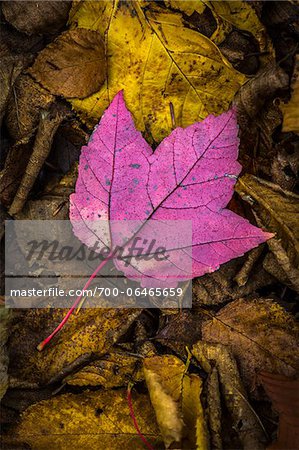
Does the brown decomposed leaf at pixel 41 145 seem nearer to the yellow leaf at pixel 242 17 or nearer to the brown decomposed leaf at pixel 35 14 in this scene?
Answer: the brown decomposed leaf at pixel 35 14

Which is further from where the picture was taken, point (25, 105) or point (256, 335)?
point (25, 105)

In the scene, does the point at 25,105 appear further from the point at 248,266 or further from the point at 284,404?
the point at 284,404

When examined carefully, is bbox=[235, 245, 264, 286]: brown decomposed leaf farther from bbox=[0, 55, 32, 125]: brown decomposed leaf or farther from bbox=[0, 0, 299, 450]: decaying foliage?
bbox=[0, 55, 32, 125]: brown decomposed leaf

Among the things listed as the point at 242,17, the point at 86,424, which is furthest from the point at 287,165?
the point at 86,424

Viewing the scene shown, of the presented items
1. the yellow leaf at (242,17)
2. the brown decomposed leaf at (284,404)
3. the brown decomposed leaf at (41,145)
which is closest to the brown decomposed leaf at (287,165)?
the yellow leaf at (242,17)

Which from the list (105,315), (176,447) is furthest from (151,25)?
(176,447)

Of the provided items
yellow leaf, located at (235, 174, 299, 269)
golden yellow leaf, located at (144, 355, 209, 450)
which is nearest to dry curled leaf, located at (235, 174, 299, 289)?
yellow leaf, located at (235, 174, 299, 269)

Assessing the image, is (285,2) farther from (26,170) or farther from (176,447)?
(176,447)
